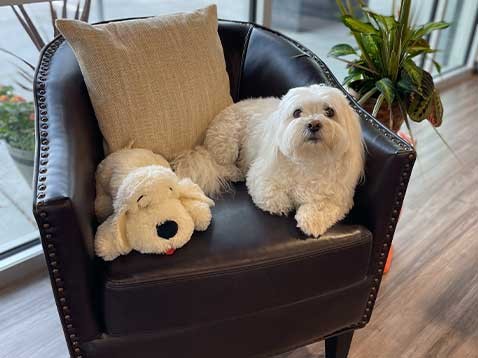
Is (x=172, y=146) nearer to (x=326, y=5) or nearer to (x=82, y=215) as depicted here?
(x=82, y=215)

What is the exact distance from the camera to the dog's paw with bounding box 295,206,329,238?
1.12 metres

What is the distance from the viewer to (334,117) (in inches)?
43.8

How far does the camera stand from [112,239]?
1.03 m

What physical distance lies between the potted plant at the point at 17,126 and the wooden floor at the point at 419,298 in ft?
1.49

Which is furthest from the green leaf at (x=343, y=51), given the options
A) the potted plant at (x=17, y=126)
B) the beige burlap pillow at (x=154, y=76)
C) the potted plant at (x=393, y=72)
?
the potted plant at (x=17, y=126)

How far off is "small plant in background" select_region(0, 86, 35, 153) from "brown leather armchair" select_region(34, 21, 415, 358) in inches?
17.4

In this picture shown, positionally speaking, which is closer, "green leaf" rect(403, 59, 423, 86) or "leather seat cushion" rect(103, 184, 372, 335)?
"leather seat cushion" rect(103, 184, 372, 335)

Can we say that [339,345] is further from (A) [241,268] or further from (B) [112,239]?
(B) [112,239]

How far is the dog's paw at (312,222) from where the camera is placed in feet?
3.68

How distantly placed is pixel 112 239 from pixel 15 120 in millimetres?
890

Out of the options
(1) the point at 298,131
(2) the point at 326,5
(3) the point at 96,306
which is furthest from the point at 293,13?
(3) the point at 96,306

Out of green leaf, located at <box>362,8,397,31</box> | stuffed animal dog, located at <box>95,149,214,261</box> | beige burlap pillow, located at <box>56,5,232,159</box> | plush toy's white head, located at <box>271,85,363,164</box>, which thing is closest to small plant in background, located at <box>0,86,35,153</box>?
beige burlap pillow, located at <box>56,5,232,159</box>

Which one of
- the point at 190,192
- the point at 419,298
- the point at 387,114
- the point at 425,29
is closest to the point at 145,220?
the point at 190,192

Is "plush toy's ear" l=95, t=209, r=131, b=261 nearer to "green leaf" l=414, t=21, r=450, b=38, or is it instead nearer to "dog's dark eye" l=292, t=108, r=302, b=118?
"dog's dark eye" l=292, t=108, r=302, b=118
